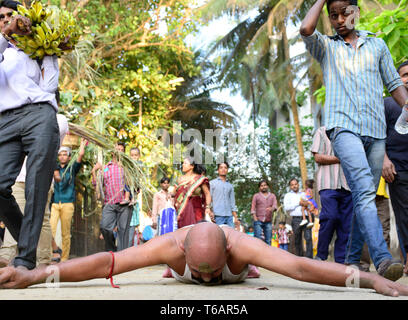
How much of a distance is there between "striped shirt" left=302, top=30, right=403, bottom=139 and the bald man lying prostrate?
143 cm

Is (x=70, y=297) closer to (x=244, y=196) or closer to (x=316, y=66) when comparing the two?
(x=316, y=66)

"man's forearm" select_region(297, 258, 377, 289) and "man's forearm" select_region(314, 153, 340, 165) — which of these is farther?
"man's forearm" select_region(314, 153, 340, 165)

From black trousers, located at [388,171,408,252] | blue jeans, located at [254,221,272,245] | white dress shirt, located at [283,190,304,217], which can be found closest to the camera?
black trousers, located at [388,171,408,252]

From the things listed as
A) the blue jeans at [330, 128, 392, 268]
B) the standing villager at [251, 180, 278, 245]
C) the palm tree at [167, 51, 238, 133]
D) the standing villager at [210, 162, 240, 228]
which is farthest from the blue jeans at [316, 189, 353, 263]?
the palm tree at [167, 51, 238, 133]

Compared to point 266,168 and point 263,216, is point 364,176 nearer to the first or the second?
point 263,216

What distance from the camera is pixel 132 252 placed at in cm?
351

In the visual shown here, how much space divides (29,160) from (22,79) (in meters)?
0.67

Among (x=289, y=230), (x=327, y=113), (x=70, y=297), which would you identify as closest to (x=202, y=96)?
(x=289, y=230)

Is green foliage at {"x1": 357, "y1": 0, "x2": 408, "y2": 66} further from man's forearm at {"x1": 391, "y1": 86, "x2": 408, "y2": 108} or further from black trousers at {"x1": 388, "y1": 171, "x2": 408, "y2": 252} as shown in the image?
man's forearm at {"x1": 391, "y1": 86, "x2": 408, "y2": 108}

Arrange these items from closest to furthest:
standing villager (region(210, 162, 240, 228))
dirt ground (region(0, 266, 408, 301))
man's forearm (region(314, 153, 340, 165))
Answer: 1. dirt ground (region(0, 266, 408, 301))
2. man's forearm (region(314, 153, 340, 165))
3. standing villager (region(210, 162, 240, 228))

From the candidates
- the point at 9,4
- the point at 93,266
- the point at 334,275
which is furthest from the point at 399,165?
the point at 9,4

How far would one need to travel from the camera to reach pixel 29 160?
3764 millimetres

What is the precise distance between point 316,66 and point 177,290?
19.5 meters

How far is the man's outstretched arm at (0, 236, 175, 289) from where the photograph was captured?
3139 mm
